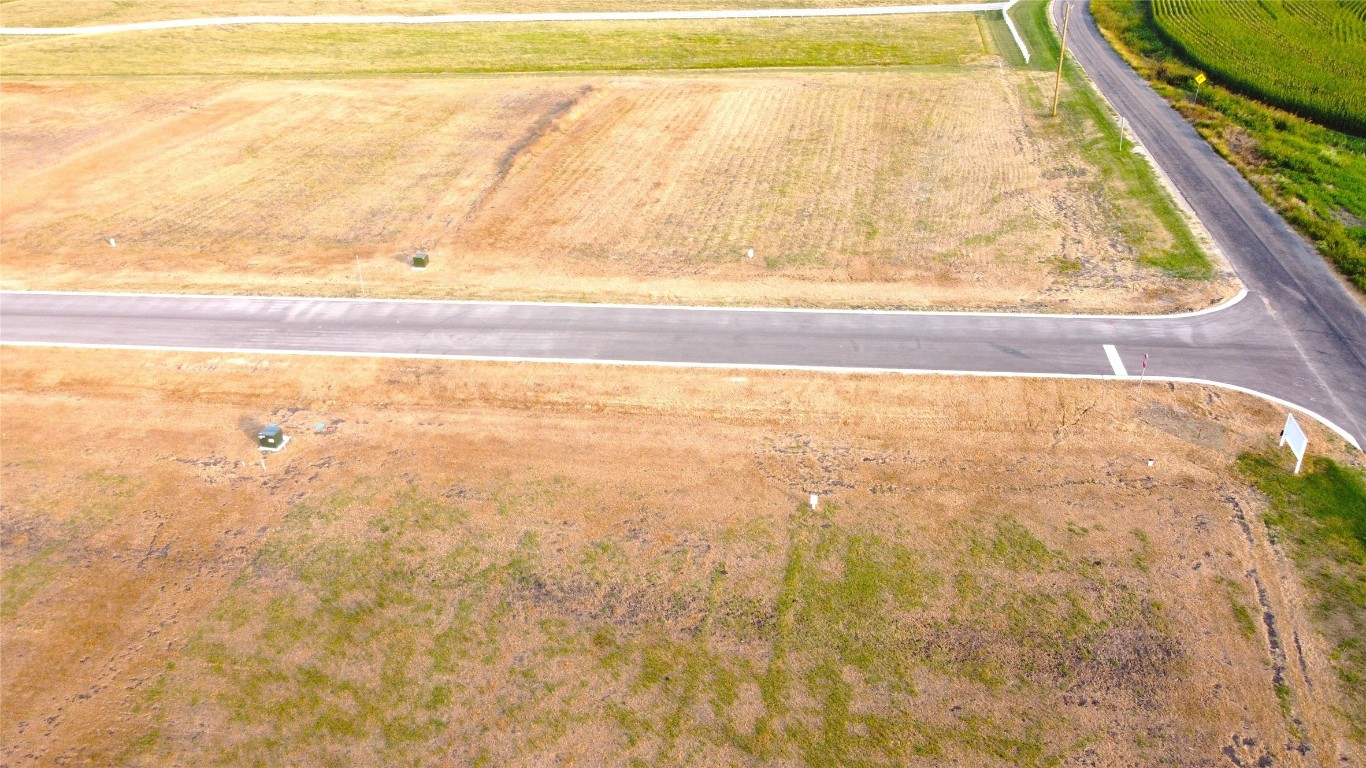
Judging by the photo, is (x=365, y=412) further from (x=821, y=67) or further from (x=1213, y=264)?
(x=821, y=67)

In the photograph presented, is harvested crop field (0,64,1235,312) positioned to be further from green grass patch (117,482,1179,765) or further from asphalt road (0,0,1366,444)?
green grass patch (117,482,1179,765)

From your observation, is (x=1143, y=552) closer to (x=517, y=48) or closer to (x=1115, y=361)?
(x=1115, y=361)

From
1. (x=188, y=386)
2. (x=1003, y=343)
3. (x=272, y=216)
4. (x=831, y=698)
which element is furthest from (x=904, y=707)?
(x=272, y=216)

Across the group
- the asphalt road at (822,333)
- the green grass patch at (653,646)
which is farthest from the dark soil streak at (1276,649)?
the asphalt road at (822,333)

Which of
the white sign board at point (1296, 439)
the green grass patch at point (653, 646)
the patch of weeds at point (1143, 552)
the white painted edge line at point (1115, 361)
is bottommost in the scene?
the green grass patch at point (653, 646)

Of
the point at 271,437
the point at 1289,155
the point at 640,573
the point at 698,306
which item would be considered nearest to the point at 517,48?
the point at 698,306

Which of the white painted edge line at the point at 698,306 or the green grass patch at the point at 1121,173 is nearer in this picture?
the white painted edge line at the point at 698,306

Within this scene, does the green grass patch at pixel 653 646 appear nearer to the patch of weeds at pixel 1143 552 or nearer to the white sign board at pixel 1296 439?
the patch of weeds at pixel 1143 552

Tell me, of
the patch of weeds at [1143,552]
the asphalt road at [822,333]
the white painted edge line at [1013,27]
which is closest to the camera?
the patch of weeds at [1143,552]
